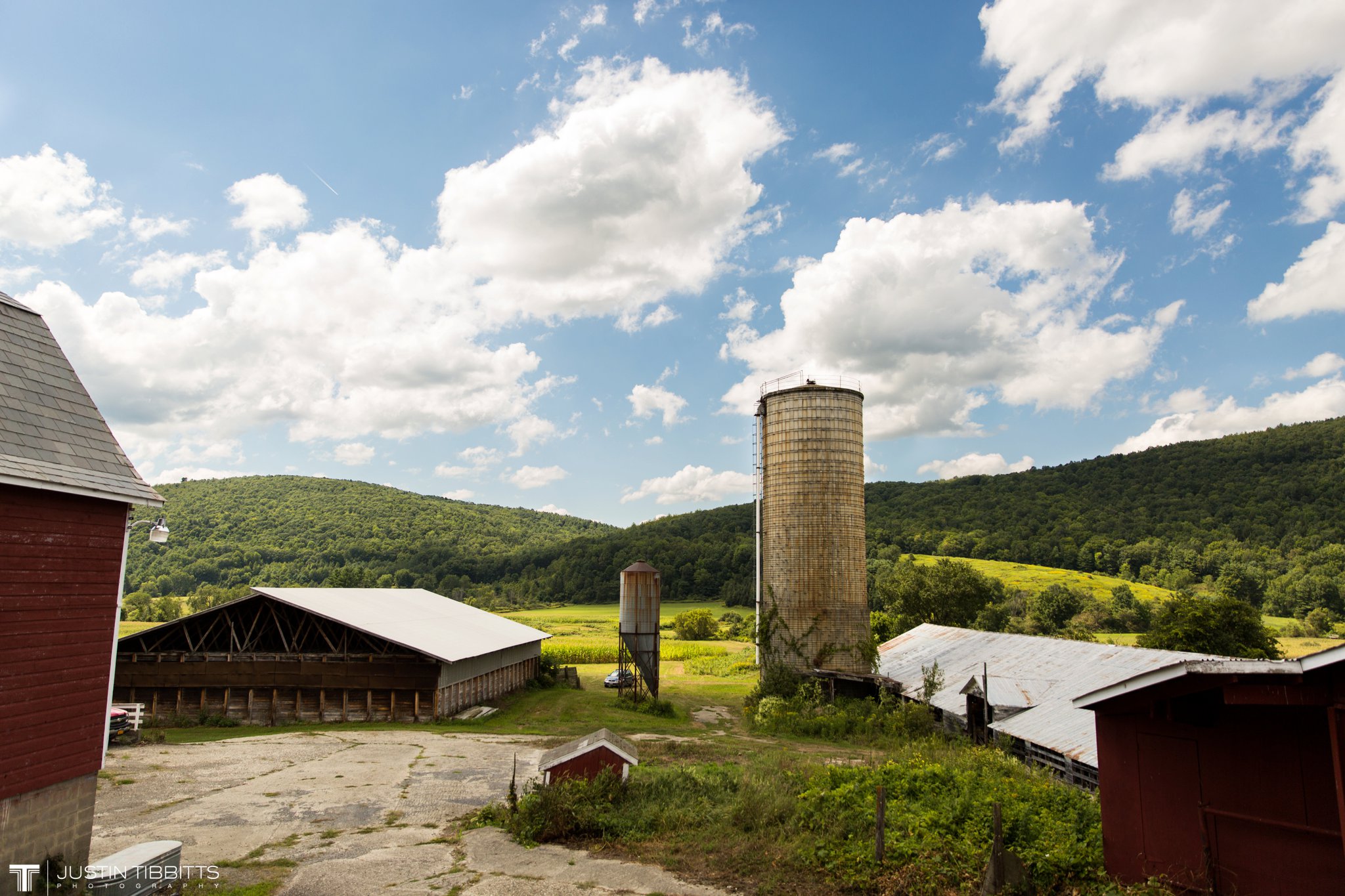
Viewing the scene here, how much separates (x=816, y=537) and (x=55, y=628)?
24430 millimetres

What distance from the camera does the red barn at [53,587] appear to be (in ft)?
31.0

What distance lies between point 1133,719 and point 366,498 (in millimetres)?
144471

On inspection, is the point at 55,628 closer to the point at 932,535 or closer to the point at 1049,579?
the point at 1049,579

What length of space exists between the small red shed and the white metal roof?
8.35 meters

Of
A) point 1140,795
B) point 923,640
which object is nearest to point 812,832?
point 1140,795

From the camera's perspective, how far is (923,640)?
121ft

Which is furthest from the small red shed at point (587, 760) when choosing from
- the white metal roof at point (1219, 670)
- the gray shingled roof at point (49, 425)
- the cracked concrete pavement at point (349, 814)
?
the white metal roof at point (1219, 670)

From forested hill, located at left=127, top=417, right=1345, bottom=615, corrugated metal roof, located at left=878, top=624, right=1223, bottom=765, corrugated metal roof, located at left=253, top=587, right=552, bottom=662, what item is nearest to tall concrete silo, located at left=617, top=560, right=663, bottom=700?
corrugated metal roof, located at left=253, top=587, right=552, bottom=662

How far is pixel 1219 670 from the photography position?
698cm

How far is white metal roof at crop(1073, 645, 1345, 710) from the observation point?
6.16 m

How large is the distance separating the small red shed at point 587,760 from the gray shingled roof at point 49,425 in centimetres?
814

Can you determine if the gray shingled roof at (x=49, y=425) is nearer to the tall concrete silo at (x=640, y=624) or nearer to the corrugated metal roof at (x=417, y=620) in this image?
the corrugated metal roof at (x=417, y=620)

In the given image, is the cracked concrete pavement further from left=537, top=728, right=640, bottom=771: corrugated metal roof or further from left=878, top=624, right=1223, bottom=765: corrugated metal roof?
left=878, top=624, right=1223, bottom=765: corrugated metal roof

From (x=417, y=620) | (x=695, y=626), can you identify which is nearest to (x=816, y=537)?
(x=417, y=620)
